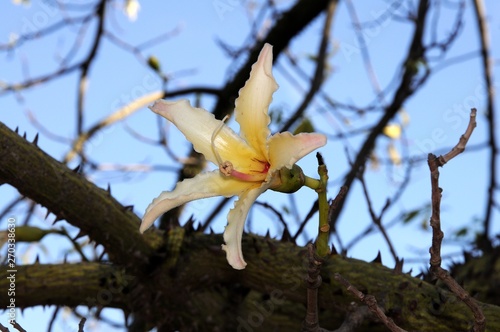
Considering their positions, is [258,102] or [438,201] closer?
[438,201]

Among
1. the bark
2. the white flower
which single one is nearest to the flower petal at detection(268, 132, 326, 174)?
the white flower

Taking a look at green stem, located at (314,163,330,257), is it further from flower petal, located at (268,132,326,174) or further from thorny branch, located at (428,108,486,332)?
thorny branch, located at (428,108,486,332)

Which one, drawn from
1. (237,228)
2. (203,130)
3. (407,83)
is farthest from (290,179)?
(407,83)

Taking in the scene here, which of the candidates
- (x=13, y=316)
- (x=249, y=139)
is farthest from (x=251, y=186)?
(x=13, y=316)

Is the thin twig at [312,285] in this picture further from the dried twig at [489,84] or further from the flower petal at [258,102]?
the dried twig at [489,84]

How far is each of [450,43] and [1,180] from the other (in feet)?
9.45

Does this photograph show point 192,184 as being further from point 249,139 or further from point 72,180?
point 72,180

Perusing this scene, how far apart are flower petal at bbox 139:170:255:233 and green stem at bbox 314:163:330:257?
7.8 inches

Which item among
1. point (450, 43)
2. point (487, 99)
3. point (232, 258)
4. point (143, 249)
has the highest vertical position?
point (450, 43)

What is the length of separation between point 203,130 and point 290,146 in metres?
0.29

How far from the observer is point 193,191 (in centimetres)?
169

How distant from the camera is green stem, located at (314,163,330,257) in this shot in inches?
61.7

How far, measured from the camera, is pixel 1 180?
2180 mm

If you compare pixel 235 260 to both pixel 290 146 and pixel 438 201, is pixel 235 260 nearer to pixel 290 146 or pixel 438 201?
pixel 290 146
